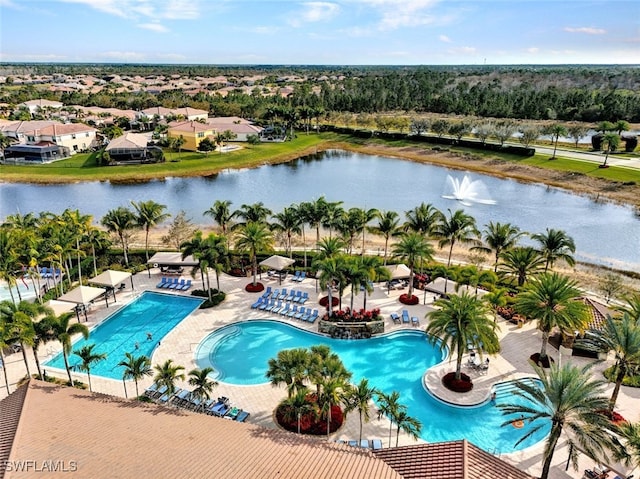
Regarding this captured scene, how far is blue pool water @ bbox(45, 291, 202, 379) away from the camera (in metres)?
28.8

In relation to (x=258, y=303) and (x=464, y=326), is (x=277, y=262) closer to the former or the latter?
(x=258, y=303)

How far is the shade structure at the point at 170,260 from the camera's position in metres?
40.2

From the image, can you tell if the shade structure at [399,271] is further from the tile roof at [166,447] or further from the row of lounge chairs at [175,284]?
the tile roof at [166,447]

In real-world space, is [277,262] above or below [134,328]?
above

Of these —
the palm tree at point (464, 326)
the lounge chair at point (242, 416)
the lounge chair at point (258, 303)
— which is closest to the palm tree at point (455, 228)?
the palm tree at point (464, 326)

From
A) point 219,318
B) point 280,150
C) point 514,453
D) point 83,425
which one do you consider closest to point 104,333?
point 219,318

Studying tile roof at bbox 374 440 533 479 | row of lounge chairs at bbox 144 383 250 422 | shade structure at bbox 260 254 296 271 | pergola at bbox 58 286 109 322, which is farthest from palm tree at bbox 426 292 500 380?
pergola at bbox 58 286 109 322

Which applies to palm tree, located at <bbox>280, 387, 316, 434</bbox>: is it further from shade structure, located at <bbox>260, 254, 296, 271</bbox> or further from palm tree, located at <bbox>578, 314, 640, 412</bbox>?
shade structure, located at <bbox>260, 254, 296, 271</bbox>

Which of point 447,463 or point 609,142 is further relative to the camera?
point 609,142

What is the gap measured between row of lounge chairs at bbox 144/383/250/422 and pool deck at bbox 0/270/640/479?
2.29ft

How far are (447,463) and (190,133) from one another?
88647mm

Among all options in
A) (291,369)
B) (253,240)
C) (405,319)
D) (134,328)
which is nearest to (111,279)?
(134,328)

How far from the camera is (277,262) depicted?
39.5m

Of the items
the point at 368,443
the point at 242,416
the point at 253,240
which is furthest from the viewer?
the point at 253,240
